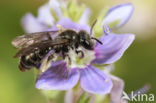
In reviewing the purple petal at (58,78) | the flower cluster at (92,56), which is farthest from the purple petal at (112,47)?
the purple petal at (58,78)

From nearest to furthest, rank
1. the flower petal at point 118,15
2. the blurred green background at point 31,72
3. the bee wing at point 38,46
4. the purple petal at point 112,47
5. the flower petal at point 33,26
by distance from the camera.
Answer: the bee wing at point 38,46 < the purple petal at point 112,47 < the flower petal at point 118,15 < the flower petal at point 33,26 < the blurred green background at point 31,72

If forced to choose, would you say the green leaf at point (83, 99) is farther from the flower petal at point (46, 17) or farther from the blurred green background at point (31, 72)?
the blurred green background at point (31, 72)

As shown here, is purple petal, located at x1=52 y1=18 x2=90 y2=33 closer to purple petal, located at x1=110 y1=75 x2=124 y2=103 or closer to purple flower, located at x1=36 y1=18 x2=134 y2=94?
purple flower, located at x1=36 y1=18 x2=134 y2=94

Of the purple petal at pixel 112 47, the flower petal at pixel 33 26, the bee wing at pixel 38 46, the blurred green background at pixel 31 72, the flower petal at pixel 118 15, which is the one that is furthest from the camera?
the blurred green background at pixel 31 72

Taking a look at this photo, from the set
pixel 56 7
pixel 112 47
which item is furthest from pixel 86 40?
pixel 56 7

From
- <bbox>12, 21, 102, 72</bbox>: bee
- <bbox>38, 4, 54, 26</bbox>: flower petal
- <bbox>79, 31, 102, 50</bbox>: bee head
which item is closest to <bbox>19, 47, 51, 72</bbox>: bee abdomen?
<bbox>12, 21, 102, 72</bbox>: bee

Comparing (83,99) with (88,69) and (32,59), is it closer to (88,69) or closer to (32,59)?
(88,69)

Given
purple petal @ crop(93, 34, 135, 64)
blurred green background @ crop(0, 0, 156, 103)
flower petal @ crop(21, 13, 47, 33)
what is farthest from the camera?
blurred green background @ crop(0, 0, 156, 103)
